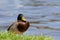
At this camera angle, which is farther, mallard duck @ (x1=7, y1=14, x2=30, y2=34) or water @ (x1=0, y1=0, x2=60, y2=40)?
water @ (x1=0, y1=0, x2=60, y2=40)

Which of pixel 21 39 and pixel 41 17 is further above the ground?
pixel 21 39

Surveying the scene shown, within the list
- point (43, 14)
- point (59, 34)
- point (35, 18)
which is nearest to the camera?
point (59, 34)

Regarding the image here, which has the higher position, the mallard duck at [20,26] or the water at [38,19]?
the mallard duck at [20,26]

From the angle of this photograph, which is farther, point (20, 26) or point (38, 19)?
point (38, 19)

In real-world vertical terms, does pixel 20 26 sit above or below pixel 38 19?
above

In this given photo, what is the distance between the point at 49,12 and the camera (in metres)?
14.4

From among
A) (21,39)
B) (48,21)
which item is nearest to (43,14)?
(48,21)

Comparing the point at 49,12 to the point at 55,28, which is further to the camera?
the point at 49,12

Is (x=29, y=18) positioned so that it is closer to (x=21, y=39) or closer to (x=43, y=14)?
(x=43, y=14)

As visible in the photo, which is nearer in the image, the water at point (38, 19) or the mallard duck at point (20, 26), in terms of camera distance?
the mallard duck at point (20, 26)

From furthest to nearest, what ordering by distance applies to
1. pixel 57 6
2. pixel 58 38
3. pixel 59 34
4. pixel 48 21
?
1. pixel 57 6
2. pixel 48 21
3. pixel 59 34
4. pixel 58 38

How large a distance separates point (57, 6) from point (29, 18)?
363 cm

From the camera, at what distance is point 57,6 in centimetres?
1620

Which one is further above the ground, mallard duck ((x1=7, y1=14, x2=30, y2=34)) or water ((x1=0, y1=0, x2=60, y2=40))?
mallard duck ((x1=7, y1=14, x2=30, y2=34))
